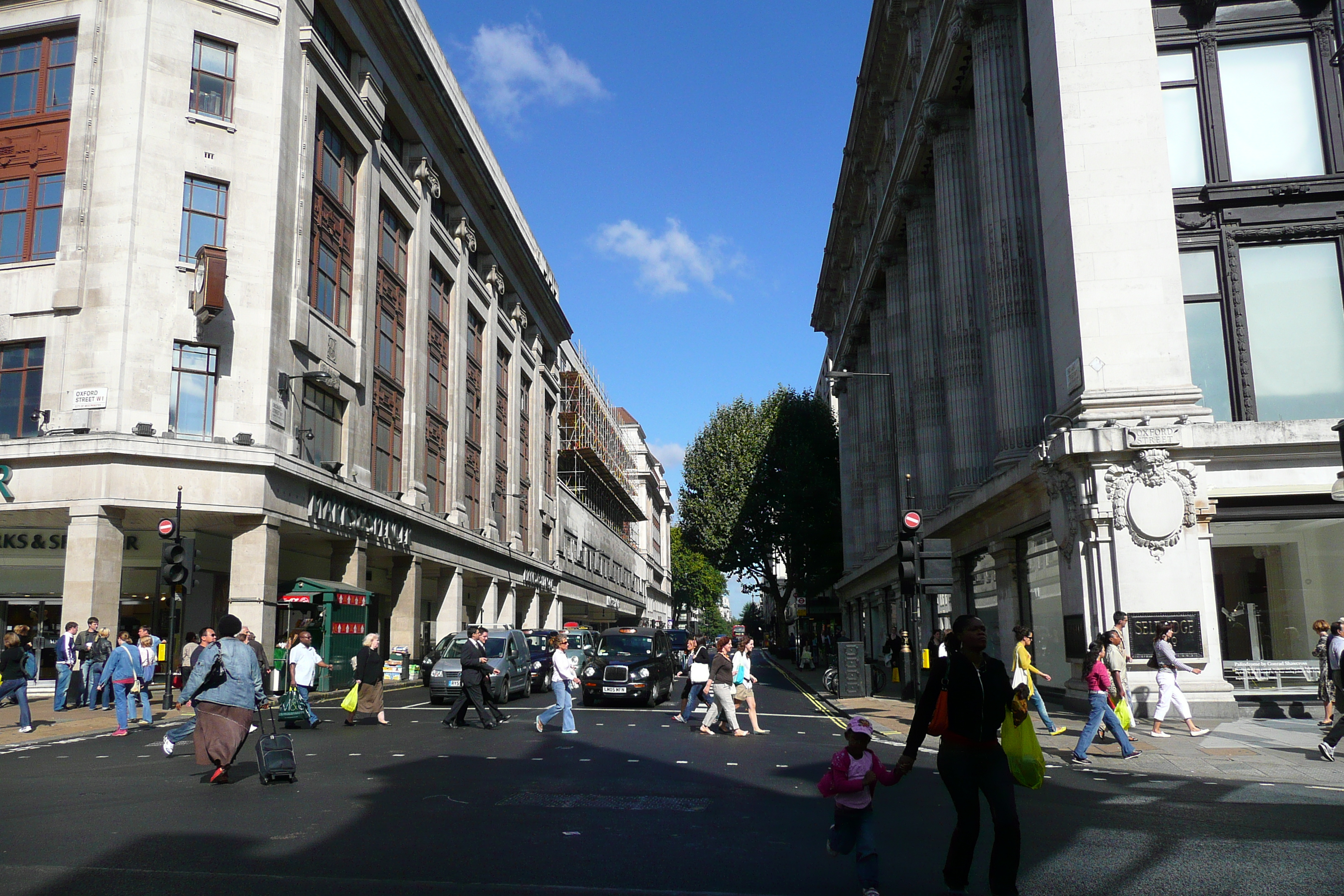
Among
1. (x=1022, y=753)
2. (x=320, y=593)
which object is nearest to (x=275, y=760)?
(x=1022, y=753)

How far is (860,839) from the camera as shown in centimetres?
629

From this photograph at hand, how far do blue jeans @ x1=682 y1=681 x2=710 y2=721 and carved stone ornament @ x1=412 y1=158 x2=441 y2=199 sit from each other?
28.1 m

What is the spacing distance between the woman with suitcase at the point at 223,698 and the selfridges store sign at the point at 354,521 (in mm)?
17999

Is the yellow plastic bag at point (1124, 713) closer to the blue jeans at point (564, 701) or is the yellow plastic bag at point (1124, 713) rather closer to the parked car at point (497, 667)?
the blue jeans at point (564, 701)

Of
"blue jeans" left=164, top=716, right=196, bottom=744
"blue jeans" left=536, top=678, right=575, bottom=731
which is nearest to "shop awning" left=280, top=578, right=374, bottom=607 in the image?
"blue jeans" left=536, top=678, right=575, bottom=731

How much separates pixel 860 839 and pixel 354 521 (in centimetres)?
2749

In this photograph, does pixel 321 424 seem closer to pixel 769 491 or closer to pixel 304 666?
pixel 304 666

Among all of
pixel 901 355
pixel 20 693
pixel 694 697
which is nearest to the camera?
pixel 20 693

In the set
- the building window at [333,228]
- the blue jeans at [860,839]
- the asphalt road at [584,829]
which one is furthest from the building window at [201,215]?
the blue jeans at [860,839]

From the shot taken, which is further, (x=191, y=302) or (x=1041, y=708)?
(x=191, y=302)

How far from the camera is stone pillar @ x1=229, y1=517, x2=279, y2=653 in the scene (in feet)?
82.5

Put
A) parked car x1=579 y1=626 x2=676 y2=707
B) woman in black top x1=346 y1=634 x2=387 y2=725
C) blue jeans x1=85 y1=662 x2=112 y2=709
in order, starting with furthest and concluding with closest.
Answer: parked car x1=579 y1=626 x2=676 y2=707
blue jeans x1=85 y1=662 x2=112 y2=709
woman in black top x1=346 y1=634 x2=387 y2=725

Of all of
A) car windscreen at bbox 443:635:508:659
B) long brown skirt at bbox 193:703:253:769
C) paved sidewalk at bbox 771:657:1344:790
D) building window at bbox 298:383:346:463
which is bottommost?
paved sidewalk at bbox 771:657:1344:790

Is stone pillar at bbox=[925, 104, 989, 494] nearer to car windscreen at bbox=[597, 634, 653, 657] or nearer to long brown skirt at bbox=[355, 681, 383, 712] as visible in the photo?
car windscreen at bbox=[597, 634, 653, 657]
